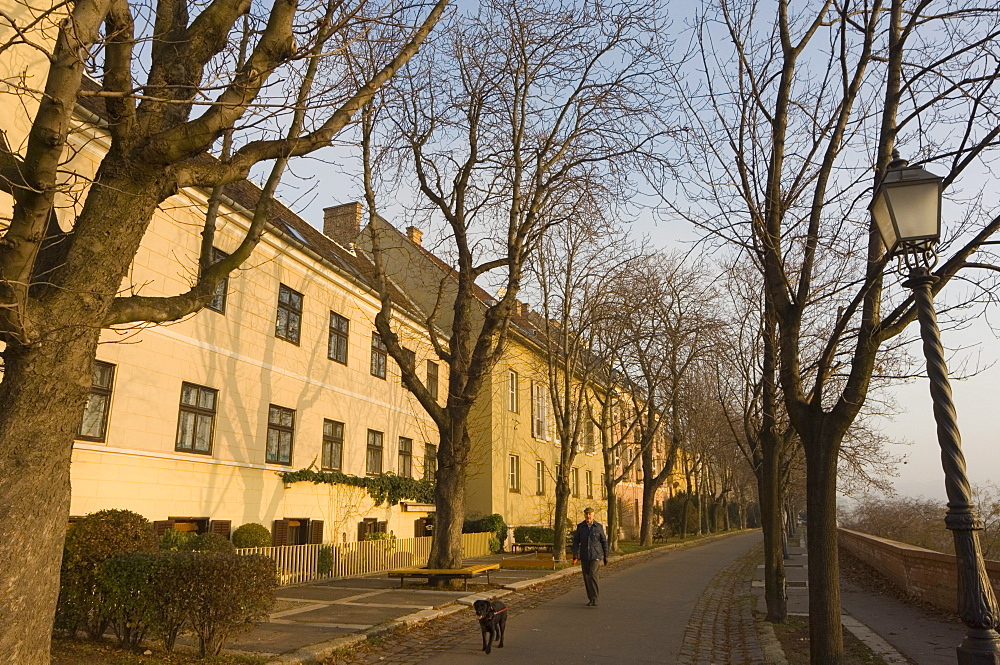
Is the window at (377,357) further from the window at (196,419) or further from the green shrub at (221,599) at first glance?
the green shrub at (221,599)

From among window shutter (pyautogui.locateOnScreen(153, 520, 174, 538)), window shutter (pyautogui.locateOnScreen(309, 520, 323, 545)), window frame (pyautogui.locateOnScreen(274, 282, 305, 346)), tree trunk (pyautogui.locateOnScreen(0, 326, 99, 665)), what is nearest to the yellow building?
window frame (pyautogui.locateOnScreen(274, 282, 305, 346))

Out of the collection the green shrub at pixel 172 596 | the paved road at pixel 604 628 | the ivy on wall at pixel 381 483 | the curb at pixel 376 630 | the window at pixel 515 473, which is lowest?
the paved road at pixel 604 628

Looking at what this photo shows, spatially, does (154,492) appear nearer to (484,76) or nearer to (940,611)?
(484,76)

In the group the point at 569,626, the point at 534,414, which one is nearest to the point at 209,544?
the point at 569,626

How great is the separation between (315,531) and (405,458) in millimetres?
6913

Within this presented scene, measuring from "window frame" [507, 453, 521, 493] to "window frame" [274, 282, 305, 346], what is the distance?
49.6 feet

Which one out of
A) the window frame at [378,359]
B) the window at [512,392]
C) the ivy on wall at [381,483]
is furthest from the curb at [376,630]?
the window at [512,392]

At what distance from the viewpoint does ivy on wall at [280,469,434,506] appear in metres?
19.2

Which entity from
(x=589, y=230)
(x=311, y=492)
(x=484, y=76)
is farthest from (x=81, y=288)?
(x=311, y=492)

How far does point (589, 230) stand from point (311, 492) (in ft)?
32.8

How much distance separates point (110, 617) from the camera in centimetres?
777

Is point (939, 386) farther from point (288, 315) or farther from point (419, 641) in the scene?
point (288, 315)

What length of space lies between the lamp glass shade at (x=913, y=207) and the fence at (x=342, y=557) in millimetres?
11774

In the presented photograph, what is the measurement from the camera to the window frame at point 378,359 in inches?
968
